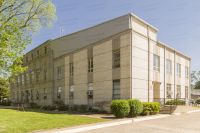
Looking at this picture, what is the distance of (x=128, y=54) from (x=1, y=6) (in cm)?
1192

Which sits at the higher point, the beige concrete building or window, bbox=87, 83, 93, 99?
the beige concrete building

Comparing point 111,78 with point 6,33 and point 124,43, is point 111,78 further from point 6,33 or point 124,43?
point 6,33

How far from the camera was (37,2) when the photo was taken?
604 inches

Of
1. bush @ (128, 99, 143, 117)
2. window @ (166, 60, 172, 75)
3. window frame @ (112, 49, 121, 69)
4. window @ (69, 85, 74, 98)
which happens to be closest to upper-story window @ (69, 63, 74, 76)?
window @ (69, 85, 74, 98)

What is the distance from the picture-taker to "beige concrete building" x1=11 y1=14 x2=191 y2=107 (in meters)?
18.9

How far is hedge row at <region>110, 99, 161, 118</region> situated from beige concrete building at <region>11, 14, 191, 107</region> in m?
2.04

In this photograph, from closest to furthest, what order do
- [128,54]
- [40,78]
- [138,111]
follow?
1. [138,111]
2. [128,54]
3. [40,78]

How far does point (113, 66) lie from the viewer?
65.8 feet

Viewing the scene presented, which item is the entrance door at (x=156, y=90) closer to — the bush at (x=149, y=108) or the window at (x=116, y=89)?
the bush at (x=149, y=108)

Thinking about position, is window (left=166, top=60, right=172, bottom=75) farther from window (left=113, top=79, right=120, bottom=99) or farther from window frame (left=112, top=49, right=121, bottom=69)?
window (left=113, top=79, right=120, bottom=99)

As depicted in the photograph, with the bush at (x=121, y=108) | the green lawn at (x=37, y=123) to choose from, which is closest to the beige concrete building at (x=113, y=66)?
the bush at (x=121, y=108)

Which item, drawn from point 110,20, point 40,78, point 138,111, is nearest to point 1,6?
point 110,20

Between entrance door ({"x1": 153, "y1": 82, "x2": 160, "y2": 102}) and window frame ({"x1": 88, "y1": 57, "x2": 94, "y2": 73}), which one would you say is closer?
entrance door ({"x1": 153, "y1": 82, "x2": 160, "y2": 102})

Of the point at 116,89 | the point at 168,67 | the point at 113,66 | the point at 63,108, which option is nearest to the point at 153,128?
the point at 116,89
